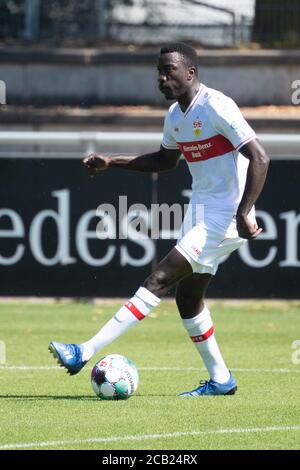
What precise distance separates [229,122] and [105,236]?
723cm

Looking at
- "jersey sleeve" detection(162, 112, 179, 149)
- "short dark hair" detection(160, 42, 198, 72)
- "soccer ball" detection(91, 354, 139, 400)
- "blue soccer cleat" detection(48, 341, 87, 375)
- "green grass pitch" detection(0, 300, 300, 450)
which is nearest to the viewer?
"green grass pitch" detection(0, 300, 300, 450)

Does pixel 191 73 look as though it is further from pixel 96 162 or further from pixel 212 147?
pixel 96 162

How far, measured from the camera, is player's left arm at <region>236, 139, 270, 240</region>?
8.71m

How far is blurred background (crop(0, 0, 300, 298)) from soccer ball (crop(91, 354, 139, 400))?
6.96m

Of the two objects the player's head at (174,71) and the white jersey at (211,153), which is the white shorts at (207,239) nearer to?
the white jersey at (211,153)

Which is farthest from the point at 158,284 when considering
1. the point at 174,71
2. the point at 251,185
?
the point at 174,71

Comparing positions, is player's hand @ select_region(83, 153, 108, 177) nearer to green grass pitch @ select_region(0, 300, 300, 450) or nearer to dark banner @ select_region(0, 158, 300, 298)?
green grass pitch @ select_region(0, 300, 300, 450)

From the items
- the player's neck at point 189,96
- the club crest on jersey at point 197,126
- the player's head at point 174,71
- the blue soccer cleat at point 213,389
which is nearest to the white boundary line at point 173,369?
the blue soccer cleat at point 213,389

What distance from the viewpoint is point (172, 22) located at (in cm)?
2403

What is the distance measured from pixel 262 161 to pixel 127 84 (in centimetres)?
1354

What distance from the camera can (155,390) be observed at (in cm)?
966

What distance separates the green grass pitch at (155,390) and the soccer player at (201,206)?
42 cm

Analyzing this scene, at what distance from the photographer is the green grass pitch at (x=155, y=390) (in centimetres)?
750

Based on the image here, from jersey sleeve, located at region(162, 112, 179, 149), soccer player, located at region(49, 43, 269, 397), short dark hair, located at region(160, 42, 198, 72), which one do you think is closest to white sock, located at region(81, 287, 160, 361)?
soccer player, located at region(49, 43, 269, 397)
